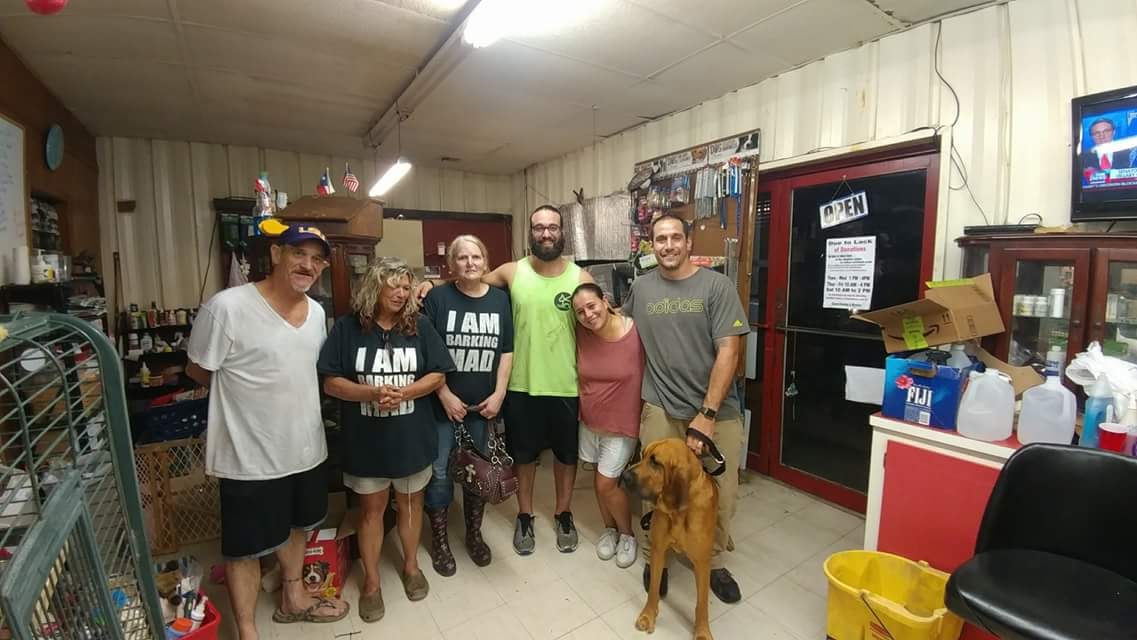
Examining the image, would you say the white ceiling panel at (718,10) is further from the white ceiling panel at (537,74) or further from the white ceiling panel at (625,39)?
the white ceiling panel at (537,74)

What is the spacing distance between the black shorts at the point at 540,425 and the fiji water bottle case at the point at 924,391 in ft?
4.64

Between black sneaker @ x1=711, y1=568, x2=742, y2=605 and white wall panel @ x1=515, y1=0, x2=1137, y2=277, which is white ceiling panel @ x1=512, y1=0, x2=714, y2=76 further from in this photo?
black sneaker @ x1=711, y1=568, x2=742, y2=605

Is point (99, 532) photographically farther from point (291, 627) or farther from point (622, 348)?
point (622, 348)

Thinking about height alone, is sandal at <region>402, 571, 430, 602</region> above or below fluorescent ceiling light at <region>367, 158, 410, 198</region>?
below

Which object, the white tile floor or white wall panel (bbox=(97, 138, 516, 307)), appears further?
white wall panel (bbox=(97, 138, 516, 307))

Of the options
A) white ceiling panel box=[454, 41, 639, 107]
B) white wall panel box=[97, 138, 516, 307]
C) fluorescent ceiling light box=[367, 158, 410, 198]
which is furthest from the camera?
white wall panel box=[97, 138, 516, 307]

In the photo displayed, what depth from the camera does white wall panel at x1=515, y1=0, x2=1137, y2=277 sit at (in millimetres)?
1989

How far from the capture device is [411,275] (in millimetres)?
2012

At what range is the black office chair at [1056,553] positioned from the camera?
1.27 metres

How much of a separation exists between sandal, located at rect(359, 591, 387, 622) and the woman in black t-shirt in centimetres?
32

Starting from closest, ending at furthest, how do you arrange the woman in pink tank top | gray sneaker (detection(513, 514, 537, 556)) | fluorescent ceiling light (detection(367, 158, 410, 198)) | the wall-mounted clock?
the woman in pink tank top
gray sneaker (detection(513, 514, 537, 556))
the wall-mounted clock
fluorescent ceiling light (detection(367, 158, 410, 198))

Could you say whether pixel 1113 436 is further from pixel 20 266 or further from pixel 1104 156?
pixel 20 266

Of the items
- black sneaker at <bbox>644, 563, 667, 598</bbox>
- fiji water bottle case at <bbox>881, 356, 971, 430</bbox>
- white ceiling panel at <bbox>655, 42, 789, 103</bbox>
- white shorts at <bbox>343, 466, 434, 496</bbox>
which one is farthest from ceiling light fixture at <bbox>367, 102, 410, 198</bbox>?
fiji water bottle case at <bbox>881, 356, 971, 430</bbox>

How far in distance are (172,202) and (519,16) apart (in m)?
4.07
